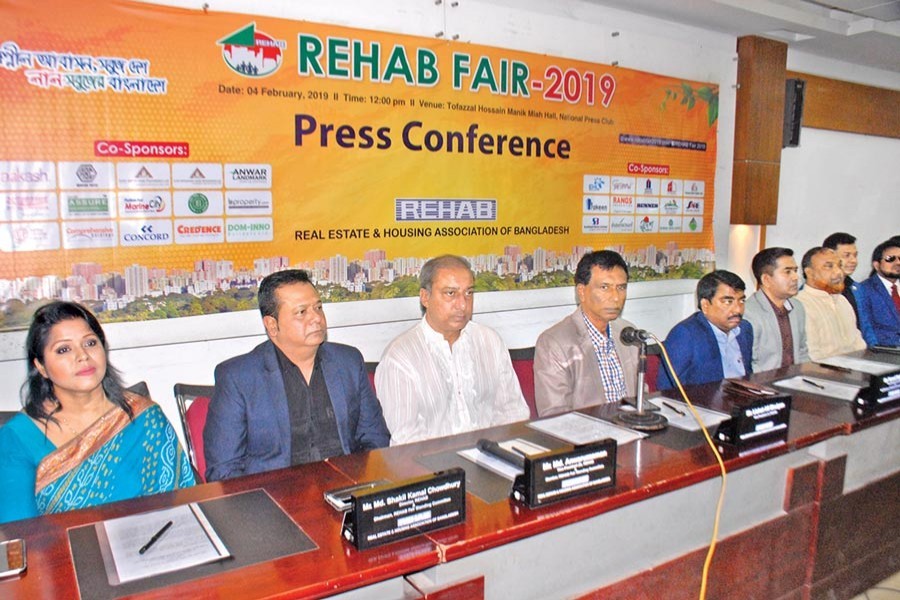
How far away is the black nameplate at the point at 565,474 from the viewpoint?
4.89ft

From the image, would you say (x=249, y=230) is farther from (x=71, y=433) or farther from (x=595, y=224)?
(x=595, y=224)

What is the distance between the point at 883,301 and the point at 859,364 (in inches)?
70.8

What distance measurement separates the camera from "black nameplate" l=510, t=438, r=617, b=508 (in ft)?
4.89

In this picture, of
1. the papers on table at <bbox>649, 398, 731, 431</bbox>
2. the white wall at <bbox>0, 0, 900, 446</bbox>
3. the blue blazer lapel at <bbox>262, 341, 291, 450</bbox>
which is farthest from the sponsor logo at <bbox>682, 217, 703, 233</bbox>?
the blue blazer lapel at <bbox>262, 341, 291, 450</bbox>

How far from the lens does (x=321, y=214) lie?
2941 mm

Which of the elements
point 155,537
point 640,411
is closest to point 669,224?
point 640,411

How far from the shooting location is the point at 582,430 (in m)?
1.98

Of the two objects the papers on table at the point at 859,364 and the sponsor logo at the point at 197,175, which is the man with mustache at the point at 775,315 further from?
the sponsor logo at the point at 197,175

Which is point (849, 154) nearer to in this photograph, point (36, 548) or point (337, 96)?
point (337, 96)

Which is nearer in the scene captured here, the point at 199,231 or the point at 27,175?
the point at 27,175

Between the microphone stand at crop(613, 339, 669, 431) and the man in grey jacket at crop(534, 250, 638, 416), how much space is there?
0.51m

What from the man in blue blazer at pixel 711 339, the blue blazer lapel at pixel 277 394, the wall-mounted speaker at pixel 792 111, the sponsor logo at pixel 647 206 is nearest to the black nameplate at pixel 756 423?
the man in blue blazer at pixel 711 339

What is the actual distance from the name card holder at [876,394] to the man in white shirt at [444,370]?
1.14 metres

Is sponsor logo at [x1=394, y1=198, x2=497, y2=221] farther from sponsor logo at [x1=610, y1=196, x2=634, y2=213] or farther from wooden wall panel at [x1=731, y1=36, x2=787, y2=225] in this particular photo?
wooden wall panel at [x1=731, y1=36, x2=787, y2=225]
